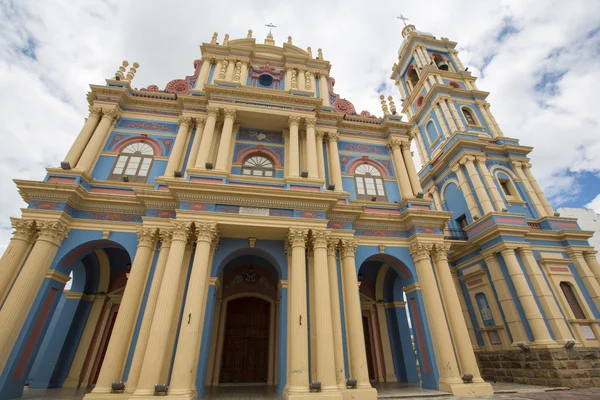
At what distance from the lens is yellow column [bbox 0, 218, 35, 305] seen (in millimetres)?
10039

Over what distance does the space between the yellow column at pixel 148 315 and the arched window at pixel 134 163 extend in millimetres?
4271

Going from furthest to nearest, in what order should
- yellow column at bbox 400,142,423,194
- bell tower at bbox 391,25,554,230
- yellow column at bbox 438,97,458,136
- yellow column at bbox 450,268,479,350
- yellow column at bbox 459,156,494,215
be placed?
yellow column at bbox 438,97,458,136 < bell tower at bbox 391,25,554,230 < yellow column at bbox 459,156,494,215 < yellow column at bbox 450,268,479,350 < yellow column at bbox 400,142,423,194

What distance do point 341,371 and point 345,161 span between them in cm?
1039

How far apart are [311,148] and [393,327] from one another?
10274 mm

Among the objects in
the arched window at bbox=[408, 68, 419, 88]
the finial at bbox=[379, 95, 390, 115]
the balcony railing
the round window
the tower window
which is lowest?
the balcony railing

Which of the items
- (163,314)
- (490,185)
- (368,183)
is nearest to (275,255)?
(163,314)

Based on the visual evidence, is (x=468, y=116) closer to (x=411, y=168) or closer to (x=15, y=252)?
(x=411, y=168)

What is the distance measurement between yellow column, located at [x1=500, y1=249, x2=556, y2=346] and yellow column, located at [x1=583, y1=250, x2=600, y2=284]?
4.70 metres

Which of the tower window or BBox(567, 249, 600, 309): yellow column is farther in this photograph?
the tower window

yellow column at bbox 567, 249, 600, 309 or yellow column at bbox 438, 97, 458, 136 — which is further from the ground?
yellow column at bbox 438, 97, 458, 136

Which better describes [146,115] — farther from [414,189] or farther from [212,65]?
[414,189]

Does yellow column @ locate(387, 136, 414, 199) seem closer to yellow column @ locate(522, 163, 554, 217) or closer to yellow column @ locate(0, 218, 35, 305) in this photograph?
yellow column @ locate(522, 163, 554, 217)

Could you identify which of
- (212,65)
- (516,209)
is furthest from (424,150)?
(212,65)

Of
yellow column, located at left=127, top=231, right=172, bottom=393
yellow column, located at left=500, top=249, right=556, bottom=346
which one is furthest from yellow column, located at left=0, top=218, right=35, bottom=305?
yellow column, located at left=500, top=249, right=556, bottom=346
